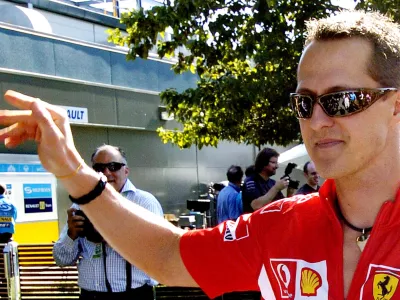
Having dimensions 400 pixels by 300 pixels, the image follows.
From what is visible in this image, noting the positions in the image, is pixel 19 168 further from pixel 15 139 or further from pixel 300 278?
pixel 300 278

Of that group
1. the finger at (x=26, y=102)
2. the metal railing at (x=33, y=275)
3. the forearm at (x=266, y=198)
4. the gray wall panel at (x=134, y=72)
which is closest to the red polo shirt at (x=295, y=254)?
the finger at (x=26, y=102)

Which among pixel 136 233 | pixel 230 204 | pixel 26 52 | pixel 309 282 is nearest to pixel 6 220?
pixel 230 204

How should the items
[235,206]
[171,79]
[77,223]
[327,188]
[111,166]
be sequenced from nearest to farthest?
1. [327,188]
2. [77,223]
3. [111,166]
4. [235,206]
5. [171,79]

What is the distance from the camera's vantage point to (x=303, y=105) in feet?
5.99

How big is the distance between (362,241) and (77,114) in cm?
1355

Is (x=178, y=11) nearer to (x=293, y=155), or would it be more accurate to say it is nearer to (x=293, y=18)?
(x=293, y=18)

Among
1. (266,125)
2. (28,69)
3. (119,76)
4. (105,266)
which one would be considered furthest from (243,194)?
(119,76)

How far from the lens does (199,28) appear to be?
9102mm

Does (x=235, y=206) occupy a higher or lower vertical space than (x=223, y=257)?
higher

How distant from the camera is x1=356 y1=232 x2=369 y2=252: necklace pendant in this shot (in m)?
1.76

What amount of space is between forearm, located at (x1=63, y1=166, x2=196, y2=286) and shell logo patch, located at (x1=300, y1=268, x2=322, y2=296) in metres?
0.44

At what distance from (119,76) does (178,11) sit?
25.2 feet

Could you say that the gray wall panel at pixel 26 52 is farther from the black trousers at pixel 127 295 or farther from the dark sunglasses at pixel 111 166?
the black trousers at pixel 127 295

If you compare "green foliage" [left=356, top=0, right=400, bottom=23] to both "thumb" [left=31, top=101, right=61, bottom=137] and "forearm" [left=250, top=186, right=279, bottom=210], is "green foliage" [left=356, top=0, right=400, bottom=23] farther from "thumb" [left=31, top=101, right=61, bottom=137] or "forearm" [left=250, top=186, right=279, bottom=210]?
"thumb" [left=31, top=101, right=61, bottom=137]
